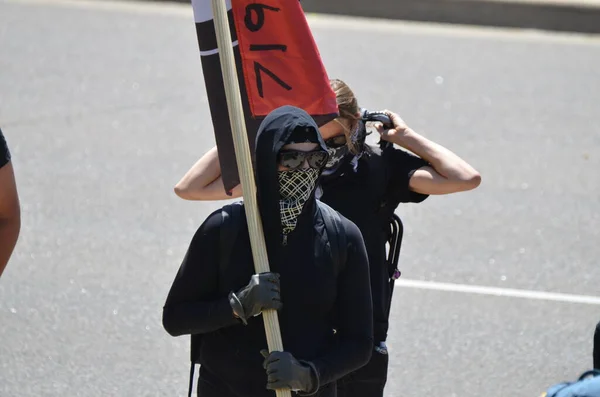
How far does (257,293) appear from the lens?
321 centimetres

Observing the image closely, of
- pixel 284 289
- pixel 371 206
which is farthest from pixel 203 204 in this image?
pixel 284 289

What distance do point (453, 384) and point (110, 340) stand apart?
6.24 feet

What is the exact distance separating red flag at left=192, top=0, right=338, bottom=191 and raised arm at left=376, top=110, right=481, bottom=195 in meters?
0.51

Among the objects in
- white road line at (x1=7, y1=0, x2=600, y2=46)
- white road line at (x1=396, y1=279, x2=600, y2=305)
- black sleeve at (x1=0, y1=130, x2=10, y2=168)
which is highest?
black sleeve at (x1=0, y1=130, x2=10, y2=168)

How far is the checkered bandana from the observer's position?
337 cm

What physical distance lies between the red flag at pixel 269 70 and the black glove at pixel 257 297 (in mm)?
752

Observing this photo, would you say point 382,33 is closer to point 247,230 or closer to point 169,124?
point 169,124

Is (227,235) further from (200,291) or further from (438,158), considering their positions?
(438,158)

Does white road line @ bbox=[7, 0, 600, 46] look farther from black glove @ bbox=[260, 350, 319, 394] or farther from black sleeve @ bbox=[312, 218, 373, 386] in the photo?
black glove @ bbox=[260, 350, 319, 394]

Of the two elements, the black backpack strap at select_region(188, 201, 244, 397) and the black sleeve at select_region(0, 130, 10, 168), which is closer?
the black backpack strap at select_region(188, 201, 244, 397)

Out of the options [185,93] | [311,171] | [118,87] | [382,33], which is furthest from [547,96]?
[311,171]

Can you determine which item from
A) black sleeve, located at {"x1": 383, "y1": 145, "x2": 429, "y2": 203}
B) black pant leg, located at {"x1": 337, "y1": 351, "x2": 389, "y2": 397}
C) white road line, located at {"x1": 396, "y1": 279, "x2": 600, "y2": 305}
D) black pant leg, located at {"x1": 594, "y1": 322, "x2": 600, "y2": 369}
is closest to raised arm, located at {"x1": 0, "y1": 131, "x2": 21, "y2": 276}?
black pant leg, located at {"x1": 337, "y1": 351, "x2": 389, "y2": 397}

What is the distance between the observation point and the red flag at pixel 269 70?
3.92m

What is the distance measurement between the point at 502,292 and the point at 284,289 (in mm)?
3751
